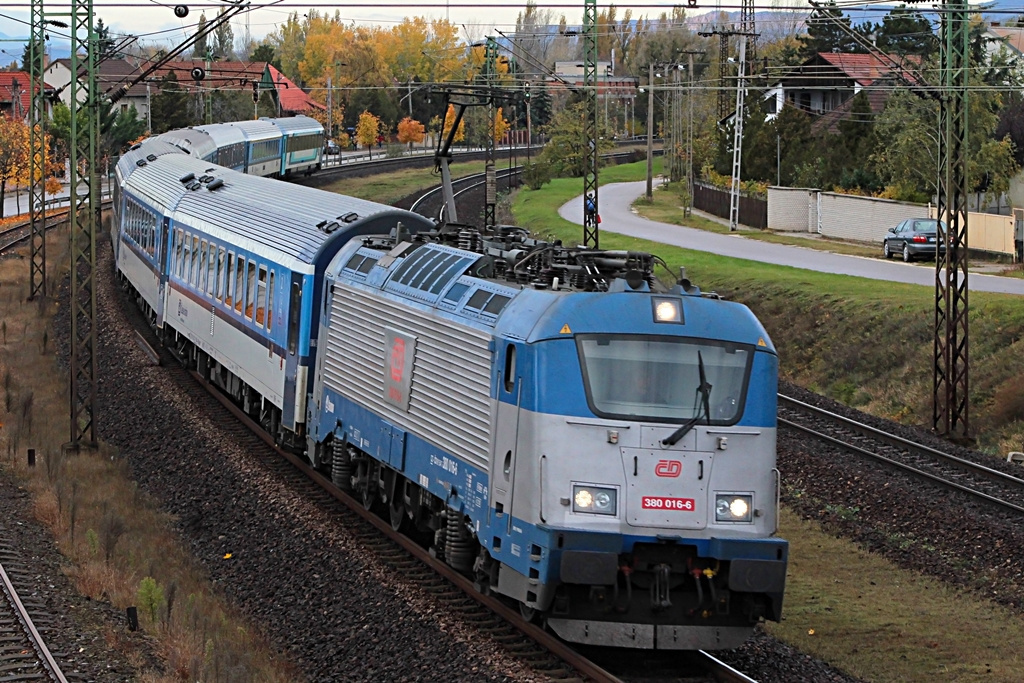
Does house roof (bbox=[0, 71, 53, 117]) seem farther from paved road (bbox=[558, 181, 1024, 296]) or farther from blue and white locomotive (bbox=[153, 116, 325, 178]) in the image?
paved road (bbox=[558, 181, 1024, 296])

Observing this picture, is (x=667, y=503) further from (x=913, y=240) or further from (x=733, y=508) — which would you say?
(x=913, y=240)

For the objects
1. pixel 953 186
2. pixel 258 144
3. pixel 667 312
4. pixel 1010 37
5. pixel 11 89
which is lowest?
pixel 667 312

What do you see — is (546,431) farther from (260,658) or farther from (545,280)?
(260,658)

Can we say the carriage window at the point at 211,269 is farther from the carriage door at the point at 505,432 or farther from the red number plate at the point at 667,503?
the red number plate at the point at 667,503

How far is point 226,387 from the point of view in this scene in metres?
23.5

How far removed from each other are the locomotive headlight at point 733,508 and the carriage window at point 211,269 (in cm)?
1383

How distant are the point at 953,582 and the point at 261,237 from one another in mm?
10880

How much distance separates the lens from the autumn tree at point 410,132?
103688 millimetres

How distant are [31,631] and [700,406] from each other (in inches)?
246

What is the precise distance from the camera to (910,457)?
21.1 m

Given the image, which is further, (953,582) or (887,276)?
(887,276)

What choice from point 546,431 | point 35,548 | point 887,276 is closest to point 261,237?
point 35,548

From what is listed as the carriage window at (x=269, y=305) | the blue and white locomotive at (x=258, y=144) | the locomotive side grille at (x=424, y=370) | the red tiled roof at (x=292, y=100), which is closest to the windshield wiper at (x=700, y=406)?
the locomotive side grille at (x=424, y=370)

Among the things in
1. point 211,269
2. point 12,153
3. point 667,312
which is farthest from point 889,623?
point 12,153
